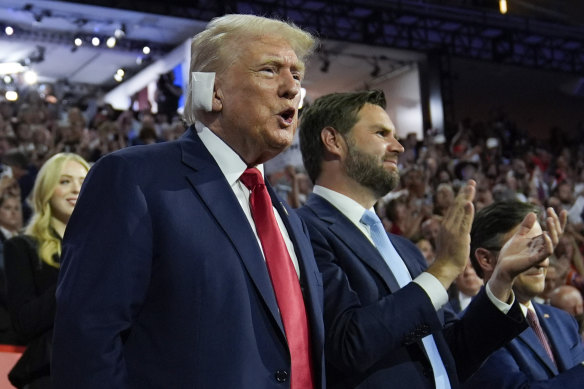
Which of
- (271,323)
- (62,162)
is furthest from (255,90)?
(62,162)

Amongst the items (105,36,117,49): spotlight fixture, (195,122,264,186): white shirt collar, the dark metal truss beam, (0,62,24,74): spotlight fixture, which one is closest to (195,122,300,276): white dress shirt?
(195,122,264,186): white shirt collar

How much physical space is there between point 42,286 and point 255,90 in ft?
3.66

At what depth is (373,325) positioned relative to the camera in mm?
1771

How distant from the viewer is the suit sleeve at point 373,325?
176cm

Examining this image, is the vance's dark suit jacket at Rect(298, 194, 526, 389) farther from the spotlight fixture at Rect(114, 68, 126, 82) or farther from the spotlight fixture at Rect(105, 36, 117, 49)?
the spotlight fixture at Rect(114, 68, 126, 82)

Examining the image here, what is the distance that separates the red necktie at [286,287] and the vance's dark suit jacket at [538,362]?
92 centimetres

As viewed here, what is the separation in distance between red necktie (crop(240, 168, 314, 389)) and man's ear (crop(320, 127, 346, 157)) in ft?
2.04

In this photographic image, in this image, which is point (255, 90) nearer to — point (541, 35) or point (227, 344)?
point (227, 344)

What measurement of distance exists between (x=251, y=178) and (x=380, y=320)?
46cm

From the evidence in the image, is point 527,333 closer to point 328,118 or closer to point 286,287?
point 328,118

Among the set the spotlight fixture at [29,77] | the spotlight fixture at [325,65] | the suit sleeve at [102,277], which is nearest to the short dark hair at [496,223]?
the suit sleeve at [102,277]

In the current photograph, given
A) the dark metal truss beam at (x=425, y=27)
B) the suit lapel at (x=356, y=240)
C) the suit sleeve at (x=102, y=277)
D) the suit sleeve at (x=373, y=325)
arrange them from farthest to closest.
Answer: the dark metal truss beam at (x=425, y=27)
the suit lapel at (x=356, y=240)
the suit sleeve at (x=373, y=325)
the suit sleeve at (x=102, y=277)

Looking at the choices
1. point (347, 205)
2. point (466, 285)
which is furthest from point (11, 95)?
point (347, 205)

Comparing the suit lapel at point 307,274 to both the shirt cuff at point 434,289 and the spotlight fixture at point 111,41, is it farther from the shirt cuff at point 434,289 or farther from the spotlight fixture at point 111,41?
the spotlight fixture at point 111,41
